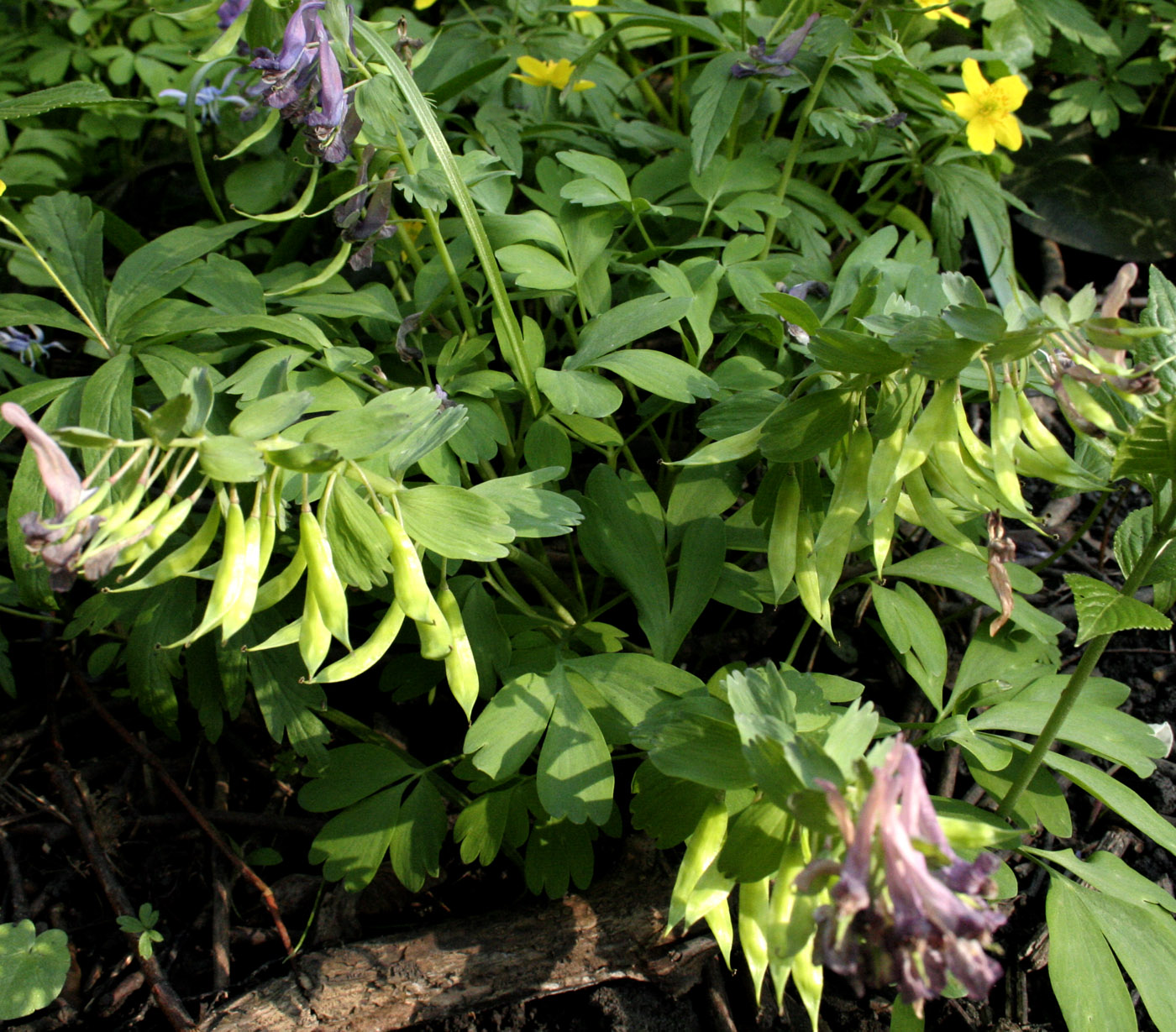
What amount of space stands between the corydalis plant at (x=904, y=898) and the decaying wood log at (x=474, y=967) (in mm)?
769

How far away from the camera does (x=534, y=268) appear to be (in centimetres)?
157

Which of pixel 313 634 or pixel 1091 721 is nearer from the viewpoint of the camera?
pixel 313 634

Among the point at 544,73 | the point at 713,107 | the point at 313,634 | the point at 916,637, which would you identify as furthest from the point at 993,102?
the point at 313,634

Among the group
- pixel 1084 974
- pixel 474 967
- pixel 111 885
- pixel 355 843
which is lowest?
pixel 111 885

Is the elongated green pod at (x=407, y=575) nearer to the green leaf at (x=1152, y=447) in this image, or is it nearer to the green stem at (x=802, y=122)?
the green leaf at (x=1152, y=447)

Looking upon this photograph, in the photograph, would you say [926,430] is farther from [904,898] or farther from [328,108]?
[328,108]

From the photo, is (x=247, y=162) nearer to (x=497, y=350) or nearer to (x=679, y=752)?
(x=497, y=350)

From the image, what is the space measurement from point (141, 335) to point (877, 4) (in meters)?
1.53

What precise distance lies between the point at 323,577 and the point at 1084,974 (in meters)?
1.13

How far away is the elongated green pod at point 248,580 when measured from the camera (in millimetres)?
901

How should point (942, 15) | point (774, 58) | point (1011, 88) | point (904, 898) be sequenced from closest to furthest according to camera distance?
point (904, 898)
point (774, 58)
point (1011, 88)
point (942, 15)

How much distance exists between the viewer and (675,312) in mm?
1440

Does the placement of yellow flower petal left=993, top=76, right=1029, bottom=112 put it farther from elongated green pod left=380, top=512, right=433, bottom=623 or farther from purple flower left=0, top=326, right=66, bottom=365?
purple flower left=0, top=326, right=66, bottom=365

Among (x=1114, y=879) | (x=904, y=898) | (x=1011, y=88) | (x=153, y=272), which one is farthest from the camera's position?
(x=1011, y=88)
